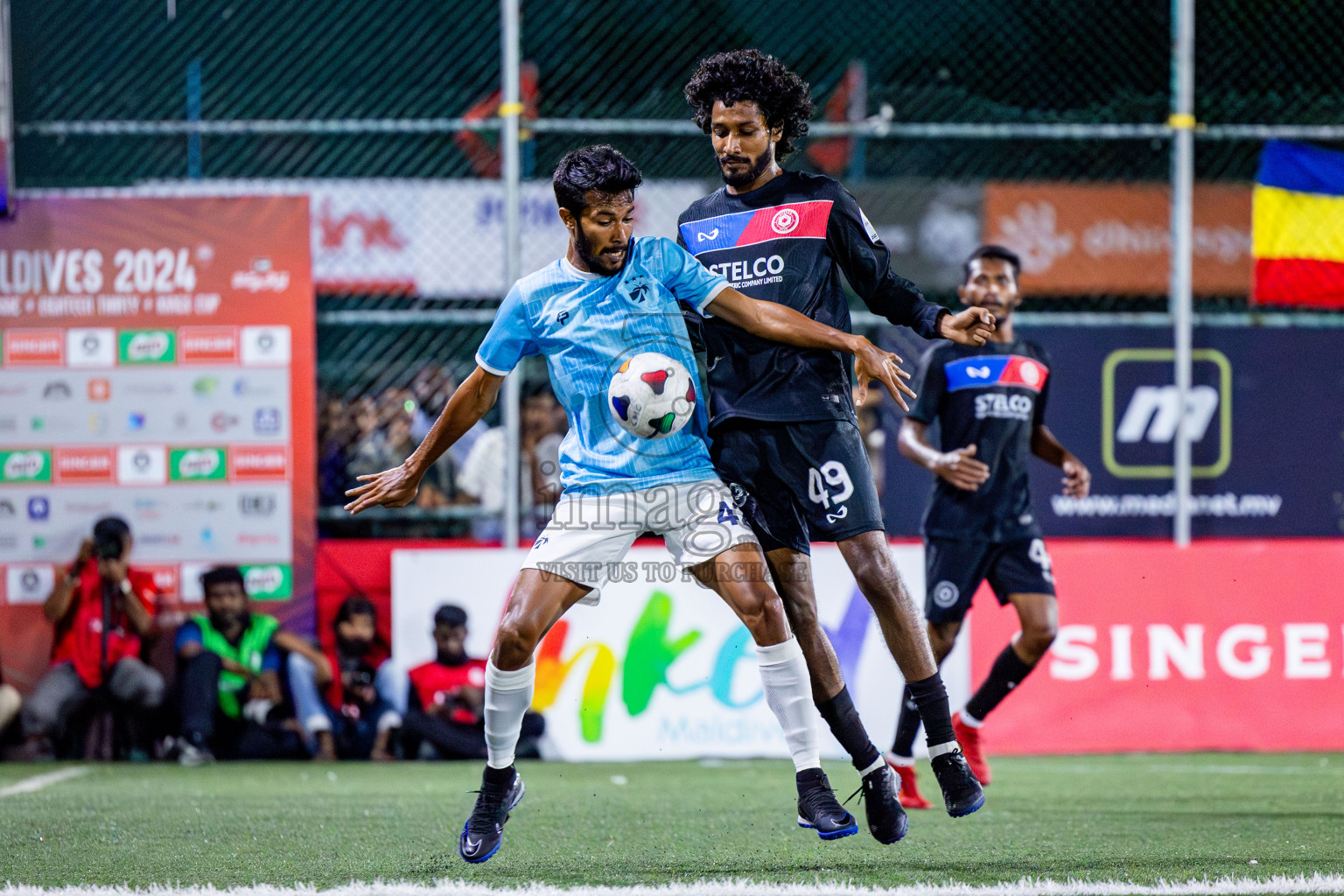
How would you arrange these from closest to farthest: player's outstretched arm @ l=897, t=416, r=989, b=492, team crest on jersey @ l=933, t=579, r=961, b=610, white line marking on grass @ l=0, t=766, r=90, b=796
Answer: player's outstretched arm @ l=897, t=416, r=989, b=492
team crest on jersey @ l=933, t=579, r=961, b=610
white line marking on grass @ l=0, t=766, r=90, b=796

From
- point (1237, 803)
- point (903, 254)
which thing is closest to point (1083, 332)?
point (903, 254)

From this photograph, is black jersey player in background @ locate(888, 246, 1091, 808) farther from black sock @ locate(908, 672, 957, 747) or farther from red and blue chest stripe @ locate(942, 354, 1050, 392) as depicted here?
black sock @ locate(908, 672, 957, 747)

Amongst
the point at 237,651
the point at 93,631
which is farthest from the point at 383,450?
the point at 93,631

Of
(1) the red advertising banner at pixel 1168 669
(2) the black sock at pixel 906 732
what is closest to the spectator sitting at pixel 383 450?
(1) the red advertising banner at pixel 1168 669

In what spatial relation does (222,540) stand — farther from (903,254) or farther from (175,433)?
(903,254)

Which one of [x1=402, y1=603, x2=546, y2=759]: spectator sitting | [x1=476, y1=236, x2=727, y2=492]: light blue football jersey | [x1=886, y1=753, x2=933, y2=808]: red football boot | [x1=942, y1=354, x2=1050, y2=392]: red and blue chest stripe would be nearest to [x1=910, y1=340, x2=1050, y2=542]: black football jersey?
[x1=942, y1=354, x2=1050, y2=392]: red and blue chest stripe

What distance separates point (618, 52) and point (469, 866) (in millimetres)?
6403

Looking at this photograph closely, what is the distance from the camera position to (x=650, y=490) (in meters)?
3.98

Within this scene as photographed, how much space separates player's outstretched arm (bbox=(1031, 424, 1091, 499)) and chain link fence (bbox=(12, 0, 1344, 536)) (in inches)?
91.7

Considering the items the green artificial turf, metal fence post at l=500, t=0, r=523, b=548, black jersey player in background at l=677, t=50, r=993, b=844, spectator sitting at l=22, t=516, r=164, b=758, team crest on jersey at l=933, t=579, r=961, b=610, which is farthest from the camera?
metal fence post at l=500, t=0, r=523, b=548

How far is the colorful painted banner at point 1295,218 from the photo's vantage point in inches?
313

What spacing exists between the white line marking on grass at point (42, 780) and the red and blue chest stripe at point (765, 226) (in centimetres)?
404

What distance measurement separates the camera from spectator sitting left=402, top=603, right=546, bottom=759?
7.25 m

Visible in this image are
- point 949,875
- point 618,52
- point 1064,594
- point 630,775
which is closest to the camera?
point 949,875
